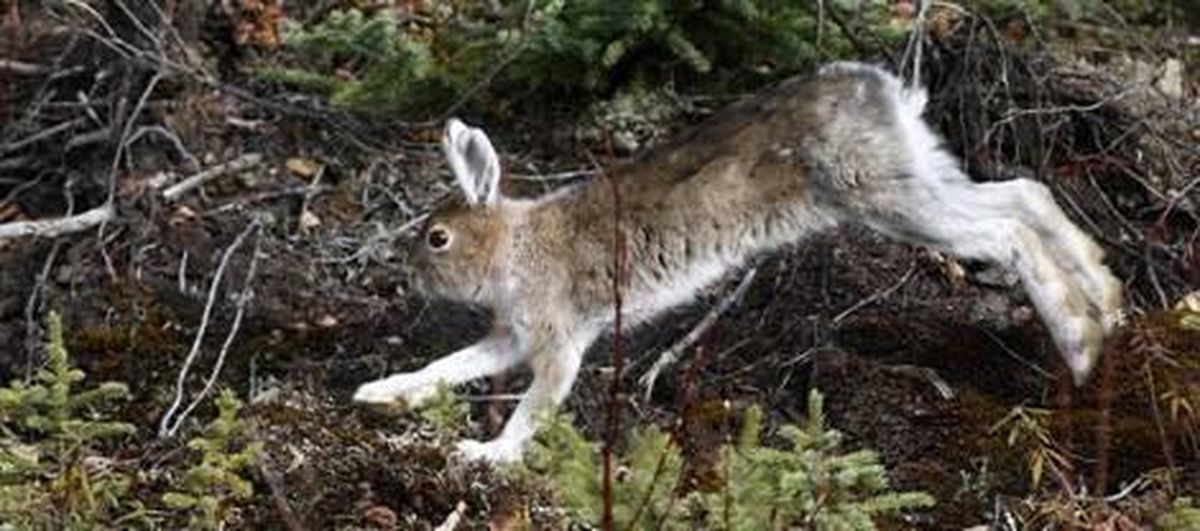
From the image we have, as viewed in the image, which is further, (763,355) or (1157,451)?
(763,355)

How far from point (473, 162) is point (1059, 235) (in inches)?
77.8

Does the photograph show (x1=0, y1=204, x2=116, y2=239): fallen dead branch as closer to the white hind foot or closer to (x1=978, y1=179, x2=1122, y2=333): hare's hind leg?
the white hind foot

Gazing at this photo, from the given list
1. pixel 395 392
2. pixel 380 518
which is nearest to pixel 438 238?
pixel 395 392

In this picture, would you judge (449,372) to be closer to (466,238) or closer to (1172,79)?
(466,238)

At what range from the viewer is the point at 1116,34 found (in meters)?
9.53

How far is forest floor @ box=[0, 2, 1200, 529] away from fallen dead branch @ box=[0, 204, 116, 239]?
60 mm

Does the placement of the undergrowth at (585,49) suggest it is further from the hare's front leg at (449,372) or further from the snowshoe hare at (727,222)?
the hare's front leg at (449,372)

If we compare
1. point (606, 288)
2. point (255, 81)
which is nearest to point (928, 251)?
point (606, 288)

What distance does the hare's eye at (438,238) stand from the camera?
23.4 feet

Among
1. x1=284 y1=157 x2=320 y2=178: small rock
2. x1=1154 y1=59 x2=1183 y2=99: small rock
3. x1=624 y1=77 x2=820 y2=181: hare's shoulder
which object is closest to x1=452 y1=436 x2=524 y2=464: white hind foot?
x1=624 y1=77 x2=820 y2=181: hare's shoulder

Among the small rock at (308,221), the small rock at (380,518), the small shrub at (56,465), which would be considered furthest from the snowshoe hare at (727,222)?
the small shrub at (56,465)

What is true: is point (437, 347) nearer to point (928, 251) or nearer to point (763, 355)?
point (763, 355)

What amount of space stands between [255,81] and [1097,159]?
3728mm

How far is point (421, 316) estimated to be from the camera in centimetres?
772
